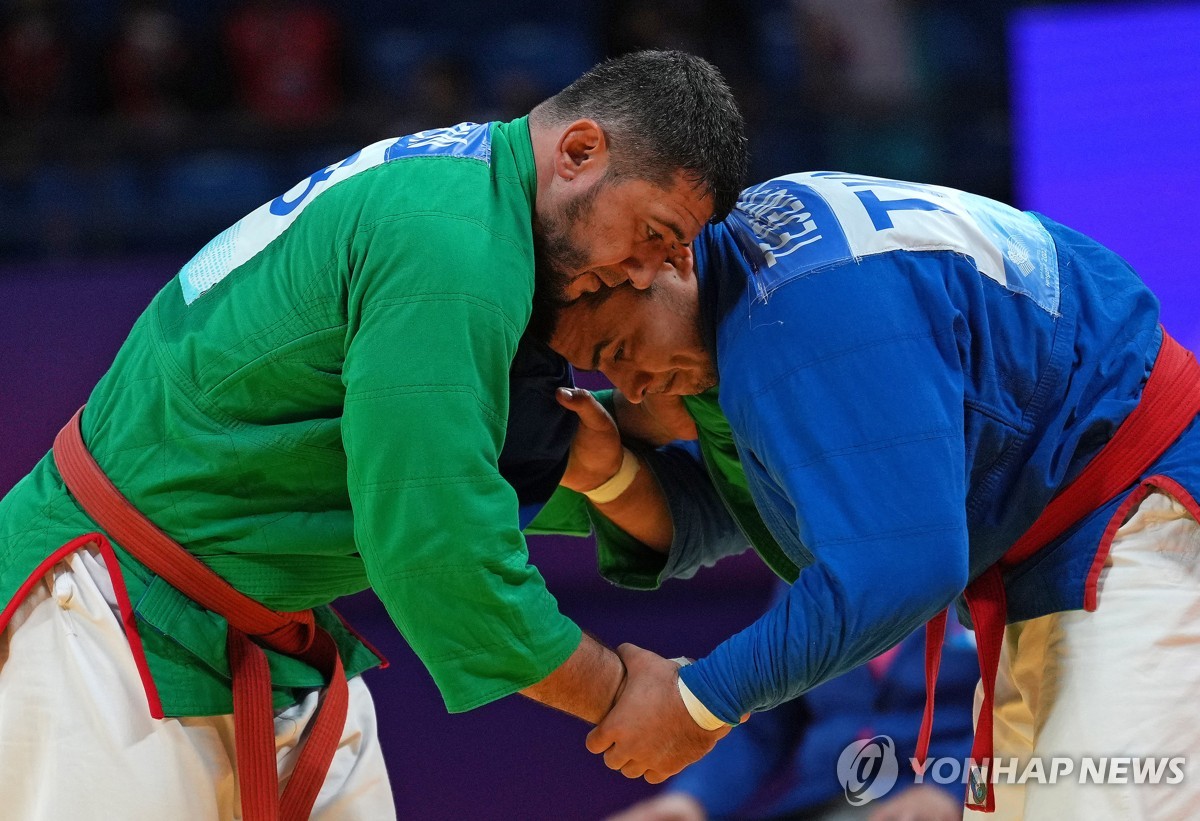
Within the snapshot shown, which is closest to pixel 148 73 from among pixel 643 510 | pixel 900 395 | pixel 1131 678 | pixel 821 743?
pixel 643 510

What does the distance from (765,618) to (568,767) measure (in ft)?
5.54

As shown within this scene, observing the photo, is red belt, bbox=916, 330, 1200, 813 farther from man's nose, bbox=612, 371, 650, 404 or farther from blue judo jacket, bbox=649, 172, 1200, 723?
man's nose, bbox=612, 371, 650, 404

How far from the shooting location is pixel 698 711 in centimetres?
210

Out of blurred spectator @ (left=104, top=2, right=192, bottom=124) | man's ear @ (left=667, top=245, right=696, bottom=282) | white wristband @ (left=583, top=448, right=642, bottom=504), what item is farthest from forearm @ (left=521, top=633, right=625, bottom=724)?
blurred spectator @ (left=104, top=2, right=192, bottom=124)

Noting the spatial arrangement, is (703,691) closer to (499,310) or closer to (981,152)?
(499,310)

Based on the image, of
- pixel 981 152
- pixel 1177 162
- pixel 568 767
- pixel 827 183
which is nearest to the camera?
pixel 827 183

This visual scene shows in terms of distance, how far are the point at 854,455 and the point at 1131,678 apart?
20.7 inches

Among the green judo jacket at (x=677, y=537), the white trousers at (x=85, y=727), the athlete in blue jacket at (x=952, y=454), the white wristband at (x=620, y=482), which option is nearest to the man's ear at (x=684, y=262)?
the athlete in blue jacket at (x=952, y=454)

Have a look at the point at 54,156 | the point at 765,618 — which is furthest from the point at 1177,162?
the point at 54,156

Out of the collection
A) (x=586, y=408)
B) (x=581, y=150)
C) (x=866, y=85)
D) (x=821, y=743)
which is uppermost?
(x=581, y=150)

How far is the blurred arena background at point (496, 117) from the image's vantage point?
3.61 metres

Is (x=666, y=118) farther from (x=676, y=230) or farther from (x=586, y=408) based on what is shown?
(x=586, y=408)

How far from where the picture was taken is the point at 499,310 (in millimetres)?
1894

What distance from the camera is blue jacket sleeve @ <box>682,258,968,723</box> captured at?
1.89 m
